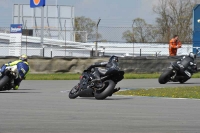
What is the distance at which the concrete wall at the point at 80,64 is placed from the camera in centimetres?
2997

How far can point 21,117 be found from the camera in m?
→ 11.1

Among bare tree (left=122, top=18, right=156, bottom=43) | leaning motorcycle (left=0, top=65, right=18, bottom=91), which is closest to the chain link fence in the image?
bare tree (left=122, top=18, right=156, bottom=43)

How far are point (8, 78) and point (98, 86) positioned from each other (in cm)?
390

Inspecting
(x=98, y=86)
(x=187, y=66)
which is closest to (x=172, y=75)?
(x=187, y=66)

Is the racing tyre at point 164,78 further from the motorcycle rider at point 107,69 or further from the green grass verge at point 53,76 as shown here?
the motorcycle rider at point 107,69

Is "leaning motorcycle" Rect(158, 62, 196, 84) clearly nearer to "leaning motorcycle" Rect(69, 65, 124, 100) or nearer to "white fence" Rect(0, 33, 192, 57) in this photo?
"leaning motorcycle" Rect(69, 65, 124, 100)

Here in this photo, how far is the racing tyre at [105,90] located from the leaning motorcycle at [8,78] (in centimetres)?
368

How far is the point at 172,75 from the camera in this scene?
934 inches

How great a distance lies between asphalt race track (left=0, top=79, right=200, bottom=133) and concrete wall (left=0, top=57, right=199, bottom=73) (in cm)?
1401

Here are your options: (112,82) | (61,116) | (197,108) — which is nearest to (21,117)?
(61,116)

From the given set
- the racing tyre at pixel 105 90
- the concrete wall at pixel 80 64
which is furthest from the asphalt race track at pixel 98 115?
the concrete wall at pixel 80 64

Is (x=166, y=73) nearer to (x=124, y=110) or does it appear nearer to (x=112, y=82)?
(x=112, y=82)

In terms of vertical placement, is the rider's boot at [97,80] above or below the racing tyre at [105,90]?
above

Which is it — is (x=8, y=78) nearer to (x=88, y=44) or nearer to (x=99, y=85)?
(x=99, y=85)
